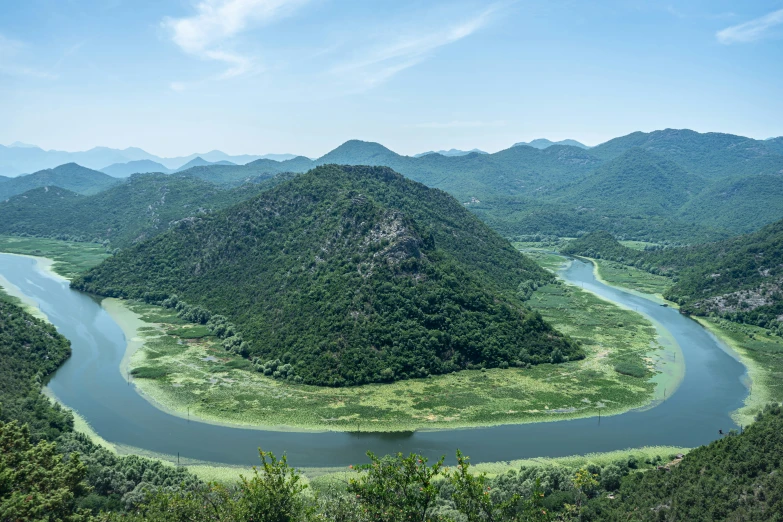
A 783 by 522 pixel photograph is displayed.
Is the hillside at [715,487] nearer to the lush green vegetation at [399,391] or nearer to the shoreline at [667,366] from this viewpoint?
the lush green vegetation at [399,391]

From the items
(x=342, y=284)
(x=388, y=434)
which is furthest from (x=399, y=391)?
(x=342, y=284)

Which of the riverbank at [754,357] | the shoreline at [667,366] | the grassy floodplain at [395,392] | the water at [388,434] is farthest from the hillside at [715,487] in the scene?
the shoreline at [667,366]

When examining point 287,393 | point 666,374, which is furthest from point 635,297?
point 287,393

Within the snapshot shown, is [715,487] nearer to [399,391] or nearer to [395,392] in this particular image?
[399,391]

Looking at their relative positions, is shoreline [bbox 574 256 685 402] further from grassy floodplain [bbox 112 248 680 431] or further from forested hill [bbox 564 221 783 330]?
forested hill [bbox 564 221 783 330]

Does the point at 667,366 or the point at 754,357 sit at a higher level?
the point at 667,366

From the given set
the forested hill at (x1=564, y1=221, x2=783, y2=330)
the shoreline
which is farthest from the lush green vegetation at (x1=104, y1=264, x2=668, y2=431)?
the forested hill at (x1=564, y1=221, x2=783, y2=330)

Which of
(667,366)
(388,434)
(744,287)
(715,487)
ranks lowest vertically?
(388,434)

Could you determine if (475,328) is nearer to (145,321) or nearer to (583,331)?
(583,331)
